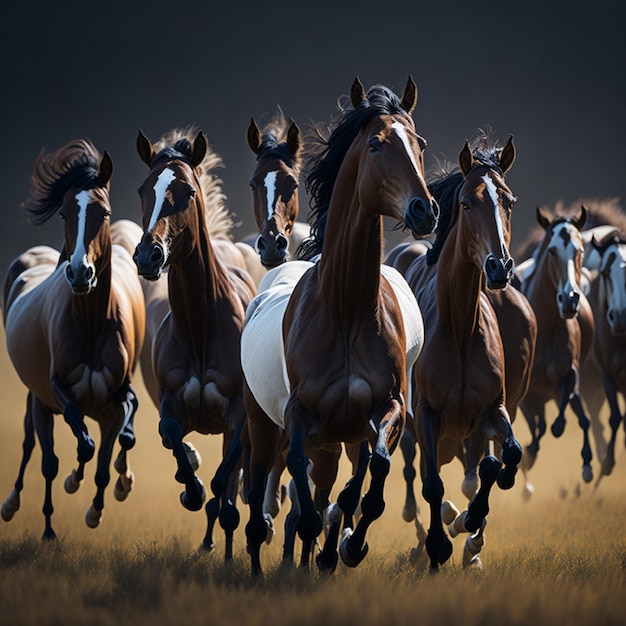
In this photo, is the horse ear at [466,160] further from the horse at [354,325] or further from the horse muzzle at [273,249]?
the horse muzzle at [273,249]

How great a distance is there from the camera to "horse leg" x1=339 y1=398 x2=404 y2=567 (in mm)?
4984

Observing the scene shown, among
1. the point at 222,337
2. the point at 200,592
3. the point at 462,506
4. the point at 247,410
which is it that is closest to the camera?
the point at 200,592

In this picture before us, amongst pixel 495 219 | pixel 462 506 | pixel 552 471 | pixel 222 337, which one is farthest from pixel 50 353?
pixel 552 471

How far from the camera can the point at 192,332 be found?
6719mm

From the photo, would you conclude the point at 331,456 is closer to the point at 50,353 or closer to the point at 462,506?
the point at 50,353

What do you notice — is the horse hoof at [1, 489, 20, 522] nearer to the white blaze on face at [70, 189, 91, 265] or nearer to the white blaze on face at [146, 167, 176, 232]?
the white blaze on face at [70, 189, 91, 265]

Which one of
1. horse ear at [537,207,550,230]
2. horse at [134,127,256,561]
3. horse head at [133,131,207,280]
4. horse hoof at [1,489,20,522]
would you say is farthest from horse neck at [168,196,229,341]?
horse ear at [537,207,550,230]

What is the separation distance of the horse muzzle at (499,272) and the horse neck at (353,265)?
61 cm

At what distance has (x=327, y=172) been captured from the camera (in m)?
5.66

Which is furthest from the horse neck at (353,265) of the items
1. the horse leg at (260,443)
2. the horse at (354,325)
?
the horse leg at (260,443)

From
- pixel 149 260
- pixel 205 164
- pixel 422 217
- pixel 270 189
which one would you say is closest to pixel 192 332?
pixel 149 260

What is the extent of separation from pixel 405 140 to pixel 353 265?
0.64m

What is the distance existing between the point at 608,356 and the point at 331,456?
544cm

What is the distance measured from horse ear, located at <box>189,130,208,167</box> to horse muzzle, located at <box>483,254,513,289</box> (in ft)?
6.34
